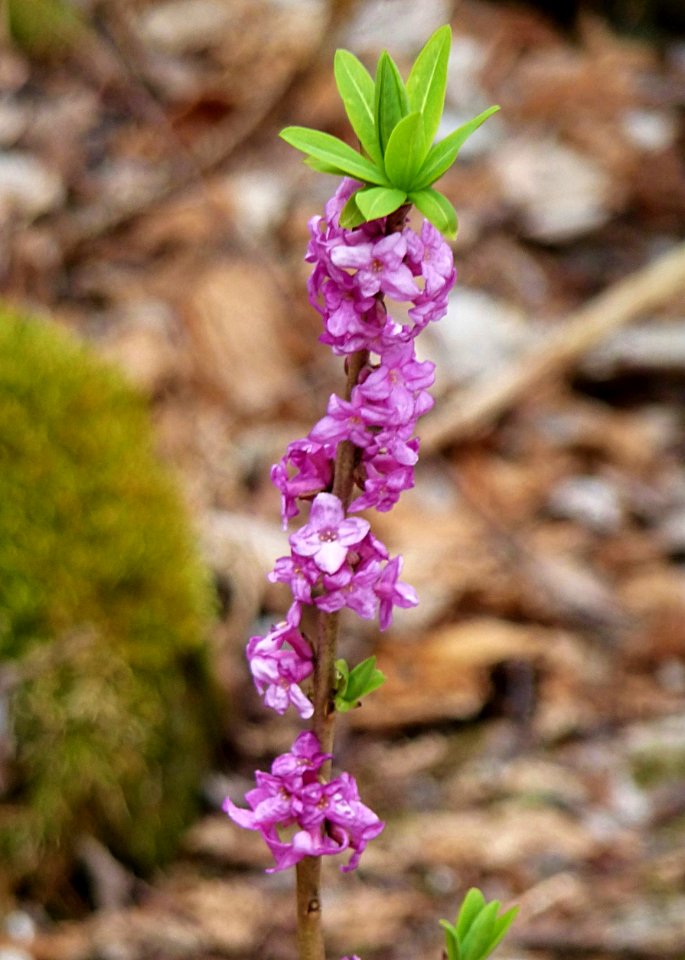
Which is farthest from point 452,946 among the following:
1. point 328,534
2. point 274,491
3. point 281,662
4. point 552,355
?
point 552,355

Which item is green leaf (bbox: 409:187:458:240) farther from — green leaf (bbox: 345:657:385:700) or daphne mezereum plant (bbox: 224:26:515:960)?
green leaf (bbox: 345:657:385:700)

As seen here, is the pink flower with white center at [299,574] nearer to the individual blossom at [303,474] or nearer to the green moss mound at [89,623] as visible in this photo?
the individual blossom at [303,474]

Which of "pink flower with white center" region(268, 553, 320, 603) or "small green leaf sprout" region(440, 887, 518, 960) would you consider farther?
"small green leaf sprout" region(440, 887, 518, 960)

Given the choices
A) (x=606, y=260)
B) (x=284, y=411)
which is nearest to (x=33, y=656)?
(x=284, y=411)

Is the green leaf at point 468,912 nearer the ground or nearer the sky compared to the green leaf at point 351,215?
nearer the ground

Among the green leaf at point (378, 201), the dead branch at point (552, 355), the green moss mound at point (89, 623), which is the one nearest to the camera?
the green leaf at point (378, 201)

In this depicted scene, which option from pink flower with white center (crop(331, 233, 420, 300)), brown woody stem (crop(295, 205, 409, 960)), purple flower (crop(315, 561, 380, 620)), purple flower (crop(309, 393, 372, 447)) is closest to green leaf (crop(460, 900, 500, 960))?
brown woody stem (crop(295, 205, 409, 960))

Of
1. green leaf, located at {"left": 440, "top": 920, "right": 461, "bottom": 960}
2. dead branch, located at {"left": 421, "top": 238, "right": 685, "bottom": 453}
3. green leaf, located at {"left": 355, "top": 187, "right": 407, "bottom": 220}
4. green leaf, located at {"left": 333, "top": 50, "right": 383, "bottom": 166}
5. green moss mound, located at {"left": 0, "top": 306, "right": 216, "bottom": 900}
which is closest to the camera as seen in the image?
green leaf, located at {"left": 355, "top": 187, "right": 407, "bottom": 220}

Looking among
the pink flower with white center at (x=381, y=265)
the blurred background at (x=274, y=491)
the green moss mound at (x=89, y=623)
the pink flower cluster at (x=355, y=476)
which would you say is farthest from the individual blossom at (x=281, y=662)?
the green moss mound at (x=89, y=623)
